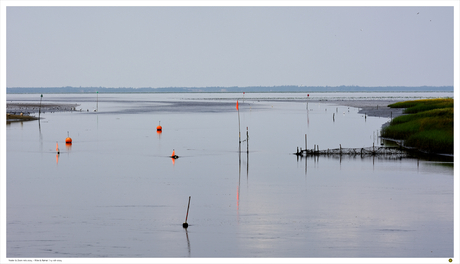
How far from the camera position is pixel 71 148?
63.6 m

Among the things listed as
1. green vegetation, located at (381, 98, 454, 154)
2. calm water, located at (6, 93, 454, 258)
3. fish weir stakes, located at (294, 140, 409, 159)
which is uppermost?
green vegetation, located at (381, 98, 454, 154)

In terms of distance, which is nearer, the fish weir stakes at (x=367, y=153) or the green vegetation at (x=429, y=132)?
the fish weir stakes at (x=367, y=153)

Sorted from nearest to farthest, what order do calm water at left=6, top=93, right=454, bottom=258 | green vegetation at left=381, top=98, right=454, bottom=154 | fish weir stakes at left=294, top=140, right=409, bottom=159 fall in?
calm water at left=6, top=93, right=454, bottom=258
fish weir stakes at left=294, top=140, right=409, bottom=159
green vegetation at left=381, top=98, right=454, bottom=154

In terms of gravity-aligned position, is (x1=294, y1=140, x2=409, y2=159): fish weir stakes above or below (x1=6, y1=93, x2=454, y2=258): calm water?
above

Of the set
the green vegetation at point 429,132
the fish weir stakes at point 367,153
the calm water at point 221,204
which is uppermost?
the green vegetation at point 429,132

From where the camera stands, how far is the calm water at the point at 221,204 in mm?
25797

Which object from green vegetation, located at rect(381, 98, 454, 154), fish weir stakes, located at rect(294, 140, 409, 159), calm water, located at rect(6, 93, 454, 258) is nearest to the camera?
calm water, located at rect(6, 93, 454, 258)

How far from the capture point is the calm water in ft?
84.6

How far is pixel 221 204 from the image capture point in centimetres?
3453

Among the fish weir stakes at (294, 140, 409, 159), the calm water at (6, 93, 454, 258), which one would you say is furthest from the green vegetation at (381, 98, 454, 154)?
the calm water at (6, 93, 454, 258)

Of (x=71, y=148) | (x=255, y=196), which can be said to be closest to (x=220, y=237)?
(x=255, y=196)

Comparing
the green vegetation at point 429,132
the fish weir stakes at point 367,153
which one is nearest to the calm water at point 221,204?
the fish weir stakes at point 367,153

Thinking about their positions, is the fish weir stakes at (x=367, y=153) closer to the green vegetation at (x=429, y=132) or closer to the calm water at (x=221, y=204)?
the calm water at (x=221, y=204)

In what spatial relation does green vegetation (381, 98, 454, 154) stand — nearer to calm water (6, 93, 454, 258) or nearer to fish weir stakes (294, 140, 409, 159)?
fish weir stakes (294, 140, 409, 159)
